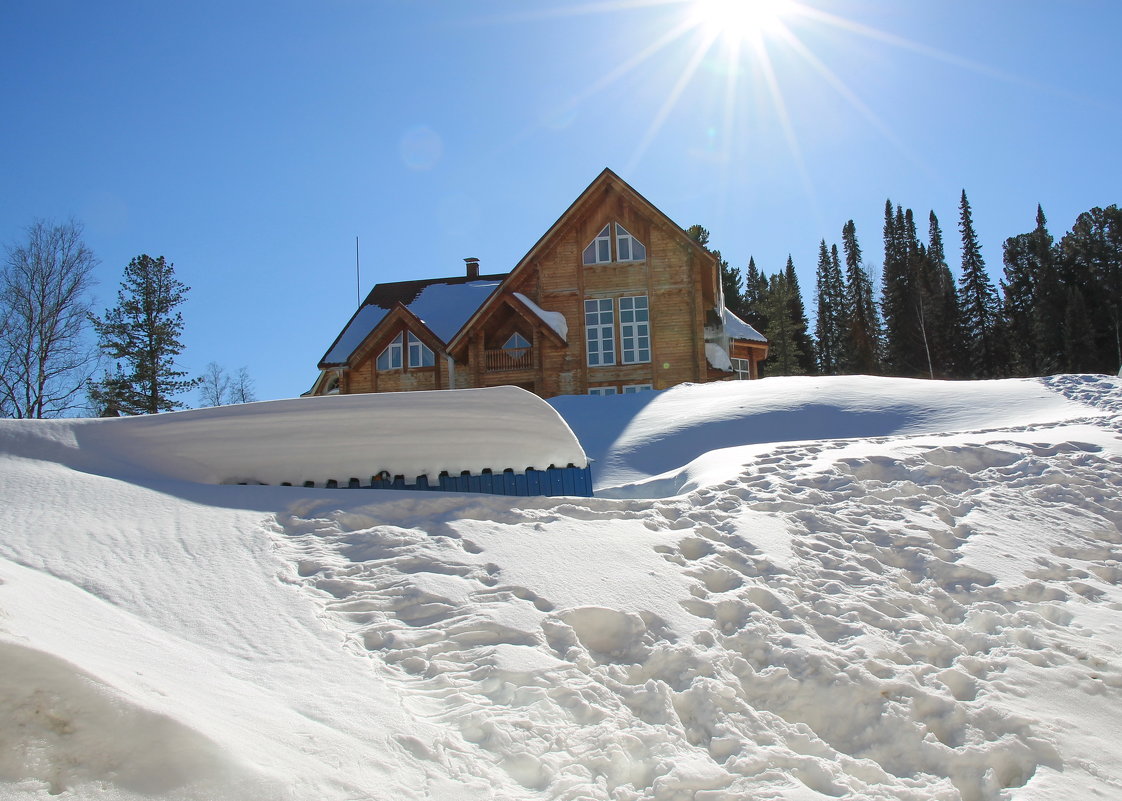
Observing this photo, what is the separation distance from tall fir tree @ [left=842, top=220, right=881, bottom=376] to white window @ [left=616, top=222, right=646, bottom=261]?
118ft

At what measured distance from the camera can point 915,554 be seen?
5699 mm

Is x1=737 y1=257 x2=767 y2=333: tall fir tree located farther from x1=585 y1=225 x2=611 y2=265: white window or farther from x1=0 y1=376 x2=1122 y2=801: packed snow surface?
x1=0 y1=376 x2=1122 y2=801: packed snow surface

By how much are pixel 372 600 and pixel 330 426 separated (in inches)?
141

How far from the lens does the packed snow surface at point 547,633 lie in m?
2.84

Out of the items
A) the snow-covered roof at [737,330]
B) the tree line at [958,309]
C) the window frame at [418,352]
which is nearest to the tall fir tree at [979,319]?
the tree line at [958,309]

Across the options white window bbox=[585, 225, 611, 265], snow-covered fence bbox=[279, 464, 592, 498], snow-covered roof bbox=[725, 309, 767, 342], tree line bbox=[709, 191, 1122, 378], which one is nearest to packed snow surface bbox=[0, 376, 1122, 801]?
snow-covered fence bbox=[279, 464, 592, 498]

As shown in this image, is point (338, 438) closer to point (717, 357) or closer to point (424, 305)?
point (717, 357)

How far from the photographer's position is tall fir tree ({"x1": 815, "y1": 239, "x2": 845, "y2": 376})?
6056 cm

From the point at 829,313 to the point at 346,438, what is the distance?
59.4m

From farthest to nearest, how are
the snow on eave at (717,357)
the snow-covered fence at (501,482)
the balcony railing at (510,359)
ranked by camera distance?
the snow on eave at (717,357), the balcony railing at (510,359), the snow-covered fence at (501,482)

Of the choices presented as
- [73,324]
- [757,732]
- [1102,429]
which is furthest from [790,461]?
[73,324]

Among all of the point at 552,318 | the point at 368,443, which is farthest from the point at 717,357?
the point at 368,443

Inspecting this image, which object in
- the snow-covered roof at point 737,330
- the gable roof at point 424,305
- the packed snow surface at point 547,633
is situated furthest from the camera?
the snow-covered roof at point 737,330

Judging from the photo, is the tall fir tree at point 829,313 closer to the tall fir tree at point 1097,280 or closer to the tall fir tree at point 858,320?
the tall fir tree at point 858,320
